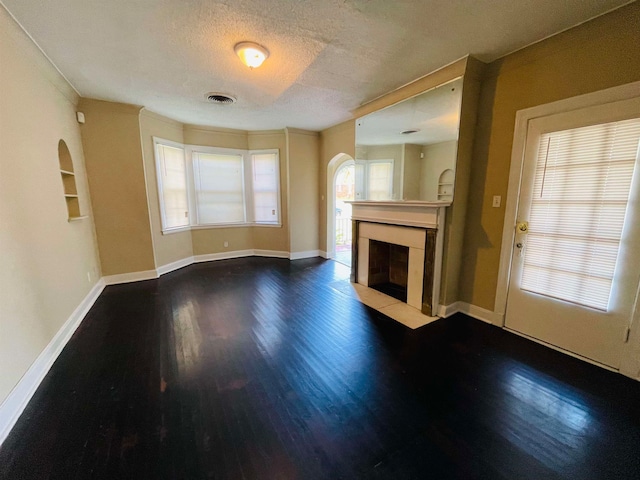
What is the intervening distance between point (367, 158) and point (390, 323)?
2430mm

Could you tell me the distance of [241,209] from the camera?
5.72 m

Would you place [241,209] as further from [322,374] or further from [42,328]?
[322,374]

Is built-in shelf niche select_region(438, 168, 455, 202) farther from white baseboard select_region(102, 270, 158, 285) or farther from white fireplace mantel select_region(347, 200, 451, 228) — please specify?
white baseboard select_region(102, 270, 158, 285)

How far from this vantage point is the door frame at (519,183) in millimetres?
1943

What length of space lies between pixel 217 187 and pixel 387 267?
3.81 metres

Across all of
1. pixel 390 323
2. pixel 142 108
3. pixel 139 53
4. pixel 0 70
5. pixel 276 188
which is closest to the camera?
pixel 0 70

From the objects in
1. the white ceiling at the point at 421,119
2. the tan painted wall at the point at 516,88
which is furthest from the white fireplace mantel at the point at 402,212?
the white ceiling at the point at 421,119

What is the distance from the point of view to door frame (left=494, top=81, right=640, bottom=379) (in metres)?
1.94

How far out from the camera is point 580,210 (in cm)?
216

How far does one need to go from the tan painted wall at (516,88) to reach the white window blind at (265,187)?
385cm

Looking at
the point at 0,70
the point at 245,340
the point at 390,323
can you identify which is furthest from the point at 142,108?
the point at 390,323

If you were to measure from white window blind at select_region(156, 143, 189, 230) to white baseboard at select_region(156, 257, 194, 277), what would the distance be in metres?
0.68

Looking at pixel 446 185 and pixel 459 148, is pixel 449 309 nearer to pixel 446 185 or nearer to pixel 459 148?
pixel 446 185

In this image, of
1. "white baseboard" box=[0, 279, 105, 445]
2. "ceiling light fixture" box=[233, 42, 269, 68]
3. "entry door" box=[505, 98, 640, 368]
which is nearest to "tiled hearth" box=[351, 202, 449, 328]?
"entry door" box=[505, 98, 640, 368]
